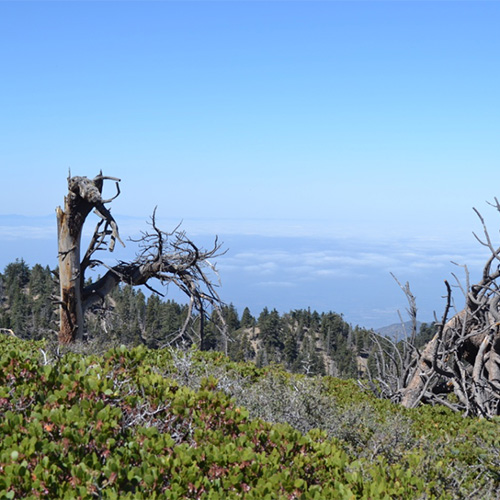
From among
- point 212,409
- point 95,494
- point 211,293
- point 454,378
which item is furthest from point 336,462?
point 211,293

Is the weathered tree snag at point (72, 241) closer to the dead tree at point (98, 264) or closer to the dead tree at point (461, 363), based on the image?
the dead tree at point (98, 264)

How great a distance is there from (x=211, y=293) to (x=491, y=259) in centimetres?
659

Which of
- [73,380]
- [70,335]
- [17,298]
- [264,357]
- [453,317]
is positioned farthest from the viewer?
[264,357]

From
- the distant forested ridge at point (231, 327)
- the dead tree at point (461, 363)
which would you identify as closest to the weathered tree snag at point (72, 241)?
the dead tree at point (461, 363)

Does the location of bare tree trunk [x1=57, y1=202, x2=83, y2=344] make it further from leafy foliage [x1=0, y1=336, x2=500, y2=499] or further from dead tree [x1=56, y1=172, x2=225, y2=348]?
leafy foliage [x1=0, y1=336, x2=500, y2=499]

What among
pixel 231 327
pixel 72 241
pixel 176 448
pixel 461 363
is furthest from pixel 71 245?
Answer: pixel 231 327

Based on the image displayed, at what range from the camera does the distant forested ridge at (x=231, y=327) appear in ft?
151

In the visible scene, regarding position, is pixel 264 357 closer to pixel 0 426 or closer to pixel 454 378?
pixel 454 378

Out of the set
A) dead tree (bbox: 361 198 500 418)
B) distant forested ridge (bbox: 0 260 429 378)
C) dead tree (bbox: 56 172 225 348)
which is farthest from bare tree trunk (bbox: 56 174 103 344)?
distant forested ridge (bbox: 0 260 429 378)

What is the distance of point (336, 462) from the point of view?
14.2 feet

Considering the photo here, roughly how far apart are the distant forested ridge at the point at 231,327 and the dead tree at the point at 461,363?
30.6m

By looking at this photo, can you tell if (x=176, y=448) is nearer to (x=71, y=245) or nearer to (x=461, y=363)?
(x=461, y=363)

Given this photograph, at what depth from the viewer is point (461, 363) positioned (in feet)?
33.4

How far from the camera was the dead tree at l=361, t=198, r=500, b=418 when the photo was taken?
30.4ft
